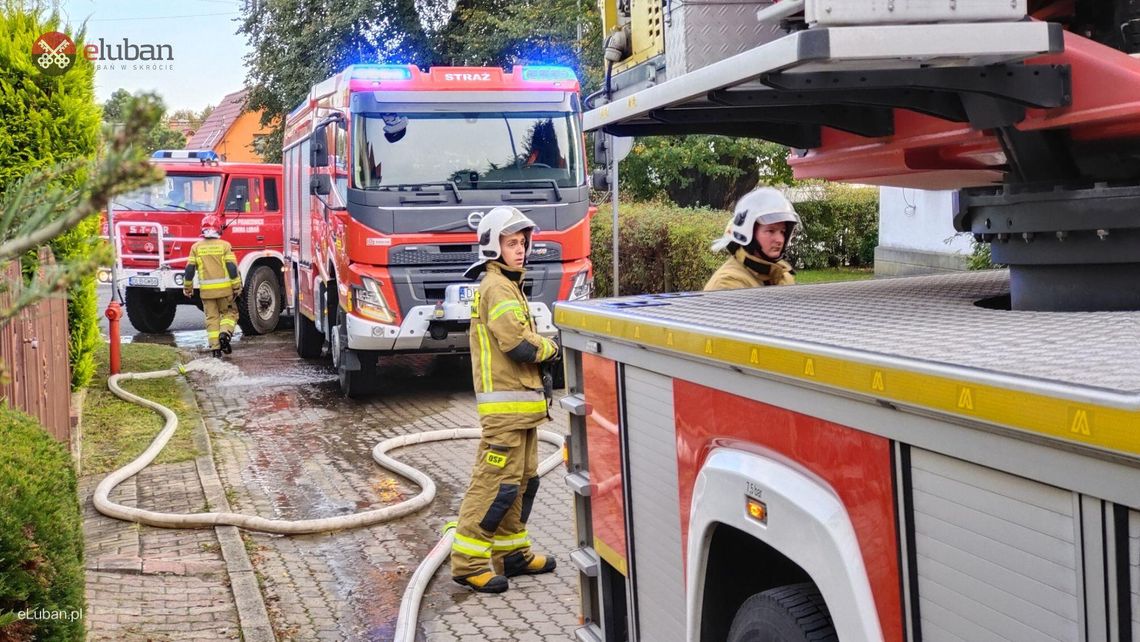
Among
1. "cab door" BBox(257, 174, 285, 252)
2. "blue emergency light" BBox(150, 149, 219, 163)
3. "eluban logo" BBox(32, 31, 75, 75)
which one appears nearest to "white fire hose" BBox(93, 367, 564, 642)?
"eluban logo" BBox(32, 31, 75, 75)

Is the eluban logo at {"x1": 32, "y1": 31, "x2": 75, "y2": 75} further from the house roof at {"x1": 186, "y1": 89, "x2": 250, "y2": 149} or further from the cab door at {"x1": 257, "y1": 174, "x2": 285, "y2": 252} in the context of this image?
the house roof at {"x1": 186, "y1": 89, "x2": 250, "y2": 149}

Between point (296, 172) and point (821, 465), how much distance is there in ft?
45.6

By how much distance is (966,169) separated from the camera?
370cm

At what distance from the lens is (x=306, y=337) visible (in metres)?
15.4

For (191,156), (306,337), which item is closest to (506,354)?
(306,337)

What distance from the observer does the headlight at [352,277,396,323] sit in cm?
1104

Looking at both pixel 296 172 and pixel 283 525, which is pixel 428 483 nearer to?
pixel 283 525

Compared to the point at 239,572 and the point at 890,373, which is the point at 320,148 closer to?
the point at 239,572

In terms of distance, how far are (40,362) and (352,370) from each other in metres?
4.73

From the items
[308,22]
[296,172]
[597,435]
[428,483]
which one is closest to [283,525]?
[428,483]

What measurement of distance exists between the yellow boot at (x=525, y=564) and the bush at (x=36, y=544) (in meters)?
2.45

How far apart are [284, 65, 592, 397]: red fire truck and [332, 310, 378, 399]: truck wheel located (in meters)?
0.04

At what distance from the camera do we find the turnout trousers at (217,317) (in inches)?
608

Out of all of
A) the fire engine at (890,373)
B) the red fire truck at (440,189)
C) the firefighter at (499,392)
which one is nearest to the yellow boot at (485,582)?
the firefighter at (499,392)
